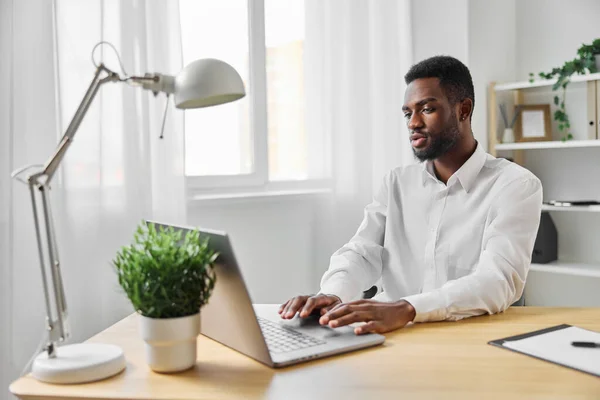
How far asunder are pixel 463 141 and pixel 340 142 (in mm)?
1114

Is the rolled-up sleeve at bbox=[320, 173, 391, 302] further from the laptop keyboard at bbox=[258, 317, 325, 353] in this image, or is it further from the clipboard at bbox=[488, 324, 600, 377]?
the clipboard at bbox=[488, 324, 600, 377]

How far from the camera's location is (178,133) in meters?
2.44

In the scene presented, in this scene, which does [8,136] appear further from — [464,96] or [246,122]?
[464,96]

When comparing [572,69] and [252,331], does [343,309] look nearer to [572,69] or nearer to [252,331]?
[252,331]

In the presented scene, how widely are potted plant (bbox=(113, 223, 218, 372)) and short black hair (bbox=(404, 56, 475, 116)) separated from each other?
118cm

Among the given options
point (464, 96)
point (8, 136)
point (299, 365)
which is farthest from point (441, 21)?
point (299, 365)

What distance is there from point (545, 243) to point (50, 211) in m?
2.76

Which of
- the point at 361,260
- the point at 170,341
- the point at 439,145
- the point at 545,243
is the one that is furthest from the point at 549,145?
the point at 170,341

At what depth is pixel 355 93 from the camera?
310cm

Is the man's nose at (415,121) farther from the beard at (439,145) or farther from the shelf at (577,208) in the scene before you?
the shelf at (577,208)

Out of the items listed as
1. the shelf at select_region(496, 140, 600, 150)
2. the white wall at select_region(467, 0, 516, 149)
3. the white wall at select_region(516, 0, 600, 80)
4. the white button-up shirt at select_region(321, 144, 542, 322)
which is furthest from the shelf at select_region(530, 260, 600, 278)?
the white button-up shirt at select_region(321, 144, 542, 322)

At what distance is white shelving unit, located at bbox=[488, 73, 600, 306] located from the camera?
10.2 ft

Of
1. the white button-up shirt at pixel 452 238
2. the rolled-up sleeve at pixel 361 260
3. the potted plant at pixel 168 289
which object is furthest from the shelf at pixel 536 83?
the potted plant at pixel 168 289

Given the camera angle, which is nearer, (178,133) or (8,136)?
(8,136)
